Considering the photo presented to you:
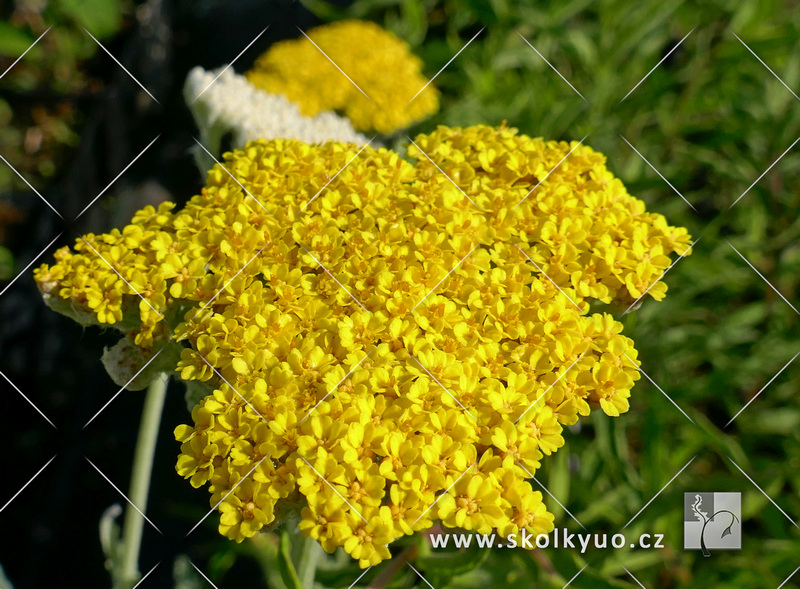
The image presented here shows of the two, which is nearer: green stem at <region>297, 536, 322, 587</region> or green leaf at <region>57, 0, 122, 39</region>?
green stem at <region>297, 536, 322, 587</region>

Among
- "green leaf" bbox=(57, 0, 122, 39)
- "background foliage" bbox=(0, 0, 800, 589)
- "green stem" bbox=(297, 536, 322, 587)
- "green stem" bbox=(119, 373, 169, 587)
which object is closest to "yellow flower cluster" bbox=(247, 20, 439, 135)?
"background foliage" bbox=(0, 0, 800, 589)

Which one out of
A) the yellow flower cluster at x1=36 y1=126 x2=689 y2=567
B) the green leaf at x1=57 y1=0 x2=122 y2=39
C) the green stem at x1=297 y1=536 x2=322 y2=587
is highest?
the green leaf at x1=57 y1=0 x2=122 y2=39

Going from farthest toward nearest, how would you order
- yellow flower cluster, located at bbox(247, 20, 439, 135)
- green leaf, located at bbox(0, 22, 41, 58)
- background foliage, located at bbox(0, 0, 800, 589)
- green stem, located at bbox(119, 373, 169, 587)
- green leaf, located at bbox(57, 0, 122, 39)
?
green leaf, located at bbox(57, 0, 122, 39), green leaf, located at bbox(0, 22, 41, 58), yellow flower cluster, located at bbox(247, 20, 439, 135), background foliage, located at bbox(0, 0, 800, 589), green stem, located at bbox(119, 373, 169, 587)

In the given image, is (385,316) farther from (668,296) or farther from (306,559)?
(668,296)

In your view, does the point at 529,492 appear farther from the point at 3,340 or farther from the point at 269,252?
the point at 3,340

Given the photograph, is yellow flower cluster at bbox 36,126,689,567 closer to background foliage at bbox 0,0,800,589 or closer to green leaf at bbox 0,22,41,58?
background foliage at bbox 0,0,800,589

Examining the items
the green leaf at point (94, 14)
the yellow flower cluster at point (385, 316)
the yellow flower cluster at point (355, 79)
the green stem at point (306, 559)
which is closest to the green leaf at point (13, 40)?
the green leaf at point (94, 14)

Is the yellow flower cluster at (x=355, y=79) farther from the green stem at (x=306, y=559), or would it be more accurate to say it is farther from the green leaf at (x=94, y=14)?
the green stem at (x=306, y=559)
